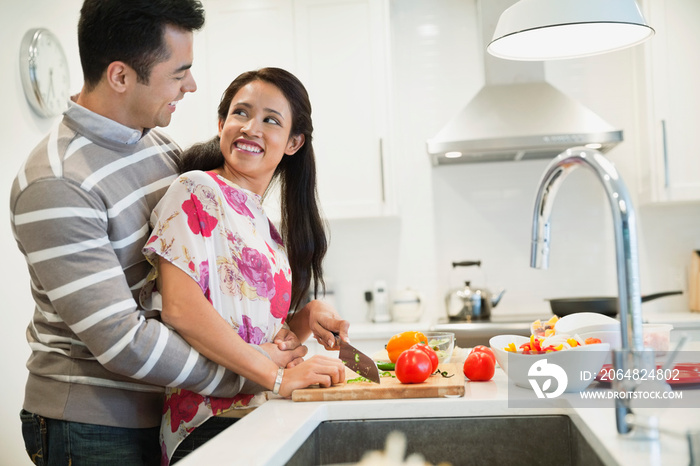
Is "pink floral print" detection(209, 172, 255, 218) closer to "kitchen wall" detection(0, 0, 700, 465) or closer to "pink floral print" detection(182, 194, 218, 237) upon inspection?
"pink floral print" detection(182, 194, 218, 237)

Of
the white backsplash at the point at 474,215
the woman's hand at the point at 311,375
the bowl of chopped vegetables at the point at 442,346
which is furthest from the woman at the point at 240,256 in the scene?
the white backsplash at the point at 474,215

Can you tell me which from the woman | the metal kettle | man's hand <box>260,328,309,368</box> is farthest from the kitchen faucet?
the metal kettle

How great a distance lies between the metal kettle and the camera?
357cm

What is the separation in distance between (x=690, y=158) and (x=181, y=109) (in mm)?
2614

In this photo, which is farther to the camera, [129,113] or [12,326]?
[12,326]

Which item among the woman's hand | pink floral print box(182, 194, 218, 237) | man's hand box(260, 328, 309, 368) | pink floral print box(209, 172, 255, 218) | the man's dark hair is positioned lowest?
the woman's hand

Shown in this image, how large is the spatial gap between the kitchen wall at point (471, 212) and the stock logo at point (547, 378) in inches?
88.0

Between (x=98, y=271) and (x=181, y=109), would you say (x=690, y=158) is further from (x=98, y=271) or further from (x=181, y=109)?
(x=98, y=271)

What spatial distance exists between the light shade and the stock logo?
75cm

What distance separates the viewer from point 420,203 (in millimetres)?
3963

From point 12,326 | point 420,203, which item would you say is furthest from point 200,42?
point 12,326

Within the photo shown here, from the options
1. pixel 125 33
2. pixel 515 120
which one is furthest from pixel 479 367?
pixel 515 120

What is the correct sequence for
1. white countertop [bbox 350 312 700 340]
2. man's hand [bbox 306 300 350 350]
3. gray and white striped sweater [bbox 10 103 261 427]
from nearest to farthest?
gray and white striped sweater [bbox 10 103 261 427] < man's hand [bbox 306 300 350 350] < white countertop [bbox 350 312 700 340]

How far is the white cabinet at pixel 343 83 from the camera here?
360 centimetres
